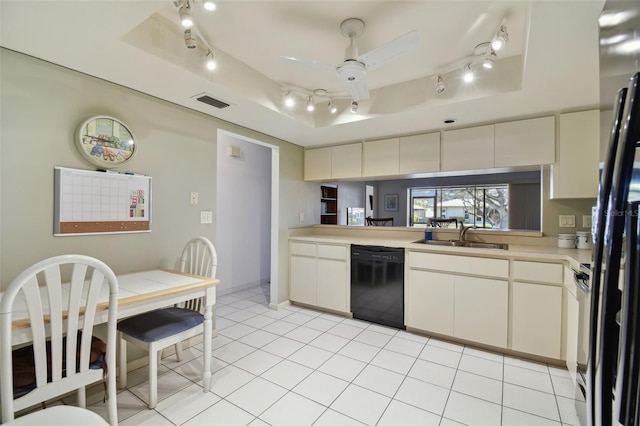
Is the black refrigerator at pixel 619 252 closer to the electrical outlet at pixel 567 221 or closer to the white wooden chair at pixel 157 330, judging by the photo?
the white wooden chair at pixel 157 330

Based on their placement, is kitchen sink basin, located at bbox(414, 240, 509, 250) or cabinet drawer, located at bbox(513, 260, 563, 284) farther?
kitchen sink basin, located at bbox(414, 240, 509, 250)

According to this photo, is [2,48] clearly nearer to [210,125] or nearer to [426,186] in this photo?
[210,125]

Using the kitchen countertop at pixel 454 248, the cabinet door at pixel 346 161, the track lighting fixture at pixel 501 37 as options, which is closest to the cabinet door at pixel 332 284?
the kitchen countertop at pixel 454 248

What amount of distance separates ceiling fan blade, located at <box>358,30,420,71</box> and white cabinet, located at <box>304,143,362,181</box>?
1.87 metres

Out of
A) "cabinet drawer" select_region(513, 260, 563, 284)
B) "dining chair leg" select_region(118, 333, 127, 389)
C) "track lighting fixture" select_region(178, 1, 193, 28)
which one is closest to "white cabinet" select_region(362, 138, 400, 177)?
"cabinet drawer" select_region(513, 260, 563, 284)

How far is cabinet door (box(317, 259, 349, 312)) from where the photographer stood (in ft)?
11.3

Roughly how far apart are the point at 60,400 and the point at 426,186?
668 cm

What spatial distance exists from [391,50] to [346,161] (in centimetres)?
215

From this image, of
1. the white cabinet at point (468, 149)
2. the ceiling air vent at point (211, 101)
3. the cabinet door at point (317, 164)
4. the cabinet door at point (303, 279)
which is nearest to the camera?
the ceiling air vent at point (211, 101)

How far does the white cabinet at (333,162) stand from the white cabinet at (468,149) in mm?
1040

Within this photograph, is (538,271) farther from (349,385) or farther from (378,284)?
(349,385)

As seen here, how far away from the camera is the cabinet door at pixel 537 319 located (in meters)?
2.31

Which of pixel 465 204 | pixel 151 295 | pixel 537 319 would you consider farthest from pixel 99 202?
pixel 465 204

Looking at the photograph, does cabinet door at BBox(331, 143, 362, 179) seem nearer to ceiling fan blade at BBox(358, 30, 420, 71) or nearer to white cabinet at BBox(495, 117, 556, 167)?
white cabinet at BBox(495, 117, 556, 167)
